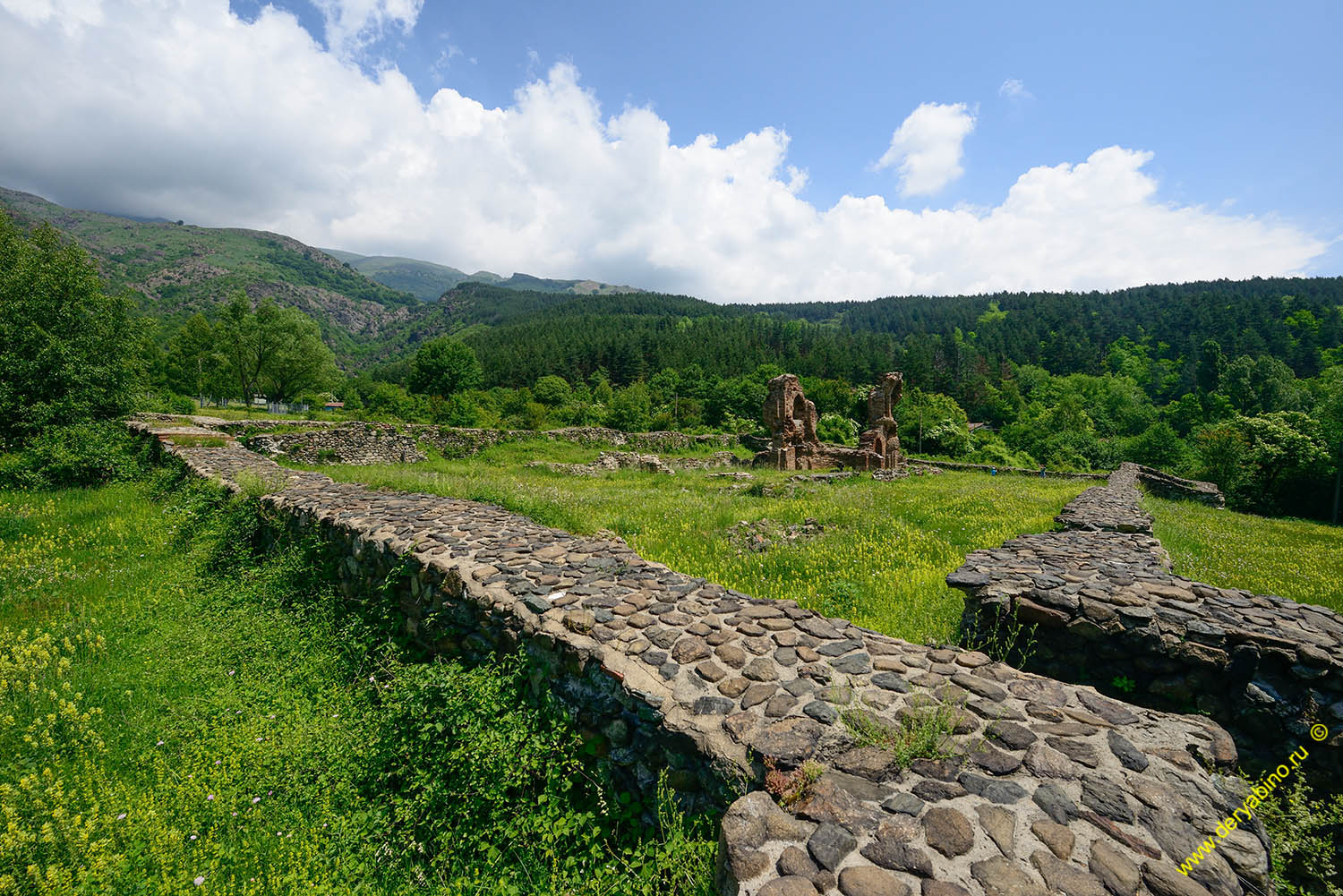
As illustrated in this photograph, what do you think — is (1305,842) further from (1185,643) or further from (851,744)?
(851,744)

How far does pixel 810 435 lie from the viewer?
3119 centimetres

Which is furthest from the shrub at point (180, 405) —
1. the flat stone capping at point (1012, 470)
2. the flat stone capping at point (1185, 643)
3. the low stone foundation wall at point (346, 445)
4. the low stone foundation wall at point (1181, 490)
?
the low stone foundation wall at point (1181, 490)

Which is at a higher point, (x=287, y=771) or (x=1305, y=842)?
(x=1305, y=842)

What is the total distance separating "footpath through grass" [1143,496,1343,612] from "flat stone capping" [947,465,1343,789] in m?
3.23

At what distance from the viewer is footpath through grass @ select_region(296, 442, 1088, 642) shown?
661cm

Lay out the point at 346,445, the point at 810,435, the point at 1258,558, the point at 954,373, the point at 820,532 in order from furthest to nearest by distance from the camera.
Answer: the point at 954,373, the point at 810,435, the point at 346,445, the point at 820,532, the point at 1258,558

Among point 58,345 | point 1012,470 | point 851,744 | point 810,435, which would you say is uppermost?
point 58,345

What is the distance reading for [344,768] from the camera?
4020mm

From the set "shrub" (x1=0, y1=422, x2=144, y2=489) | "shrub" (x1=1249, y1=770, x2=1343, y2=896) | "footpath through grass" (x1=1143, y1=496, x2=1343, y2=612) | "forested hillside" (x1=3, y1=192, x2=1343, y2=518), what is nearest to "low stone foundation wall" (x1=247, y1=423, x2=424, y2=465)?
"forested hillside" (x1=3, y1=192, x2=1343, y2=518)

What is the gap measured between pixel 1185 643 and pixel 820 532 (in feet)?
20.2

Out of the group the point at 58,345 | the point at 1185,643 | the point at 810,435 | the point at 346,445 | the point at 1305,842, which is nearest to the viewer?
the point at 1305,842

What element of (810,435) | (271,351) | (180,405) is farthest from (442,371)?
(810,435)

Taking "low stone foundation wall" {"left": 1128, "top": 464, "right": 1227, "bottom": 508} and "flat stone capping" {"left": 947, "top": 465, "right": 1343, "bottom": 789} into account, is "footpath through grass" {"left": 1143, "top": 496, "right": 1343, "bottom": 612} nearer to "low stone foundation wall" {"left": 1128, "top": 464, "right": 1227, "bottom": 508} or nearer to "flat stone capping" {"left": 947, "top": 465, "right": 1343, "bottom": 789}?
"flat stone capping" {"left": 947, "top": 465, "right": 1343, "bottom": 789}

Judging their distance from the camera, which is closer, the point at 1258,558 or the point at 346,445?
the point at 1258,558
